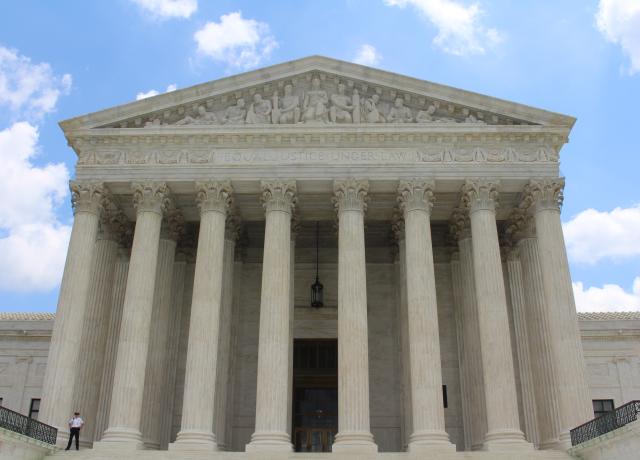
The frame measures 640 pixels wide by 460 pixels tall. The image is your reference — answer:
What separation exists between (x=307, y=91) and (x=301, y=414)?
619 inches

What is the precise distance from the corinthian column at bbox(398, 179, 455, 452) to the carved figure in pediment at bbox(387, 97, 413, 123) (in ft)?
10.2

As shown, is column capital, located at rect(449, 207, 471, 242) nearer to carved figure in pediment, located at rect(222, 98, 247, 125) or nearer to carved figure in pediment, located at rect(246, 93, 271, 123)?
carved figure in pediment, located at rect(246, 93, 271, 123)

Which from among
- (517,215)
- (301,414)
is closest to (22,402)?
(301,414)

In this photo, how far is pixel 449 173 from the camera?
29688 mm

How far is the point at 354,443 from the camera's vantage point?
25203mm

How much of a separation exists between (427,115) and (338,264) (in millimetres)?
7765

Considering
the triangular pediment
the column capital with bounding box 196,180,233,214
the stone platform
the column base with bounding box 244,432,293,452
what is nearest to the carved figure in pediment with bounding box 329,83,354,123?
the triangular pediment

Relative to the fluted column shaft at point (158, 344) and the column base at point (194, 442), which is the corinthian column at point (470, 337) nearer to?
the column base at point (194, 442)

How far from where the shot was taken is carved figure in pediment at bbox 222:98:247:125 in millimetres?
30953

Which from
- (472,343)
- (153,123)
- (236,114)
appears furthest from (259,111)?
(472,343)

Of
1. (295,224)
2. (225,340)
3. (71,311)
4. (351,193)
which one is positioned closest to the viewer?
(71,311)

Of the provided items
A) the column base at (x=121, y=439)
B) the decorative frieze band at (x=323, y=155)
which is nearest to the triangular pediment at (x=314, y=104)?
the decorative frieze band at (x=323, y=155)

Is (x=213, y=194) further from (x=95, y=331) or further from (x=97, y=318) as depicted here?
(x=95, y=331)

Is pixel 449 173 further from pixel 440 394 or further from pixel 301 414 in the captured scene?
pixel 301 414
